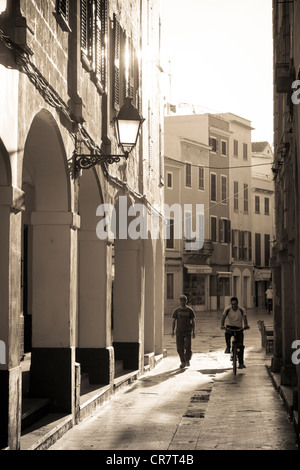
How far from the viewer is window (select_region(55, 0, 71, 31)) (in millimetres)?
10586

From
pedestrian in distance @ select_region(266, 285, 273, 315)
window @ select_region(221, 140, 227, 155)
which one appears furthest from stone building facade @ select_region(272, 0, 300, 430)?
window @ select_region(221, 140, 227, 155)

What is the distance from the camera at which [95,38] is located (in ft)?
44.1

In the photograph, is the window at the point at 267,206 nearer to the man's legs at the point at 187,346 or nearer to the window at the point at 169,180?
the window at the point at 169,180

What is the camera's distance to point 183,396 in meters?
15.1

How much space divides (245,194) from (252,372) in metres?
45.5

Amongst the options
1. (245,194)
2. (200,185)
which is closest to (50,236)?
(200,185)

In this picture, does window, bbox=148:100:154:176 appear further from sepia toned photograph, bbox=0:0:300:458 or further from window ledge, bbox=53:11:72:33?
window ledge, bbox=53:11:72:33

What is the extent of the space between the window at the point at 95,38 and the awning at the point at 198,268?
40.8 metres

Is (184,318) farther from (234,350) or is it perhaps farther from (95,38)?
(95,38)

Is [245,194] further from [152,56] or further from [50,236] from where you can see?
[50,236]

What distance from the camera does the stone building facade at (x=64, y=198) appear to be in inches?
319

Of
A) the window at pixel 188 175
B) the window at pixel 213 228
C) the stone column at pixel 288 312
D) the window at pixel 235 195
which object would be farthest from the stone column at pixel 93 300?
the window at pixel 235 195

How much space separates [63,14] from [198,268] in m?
45.5
